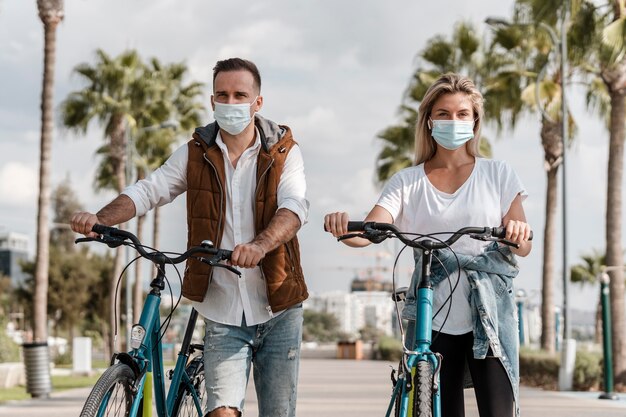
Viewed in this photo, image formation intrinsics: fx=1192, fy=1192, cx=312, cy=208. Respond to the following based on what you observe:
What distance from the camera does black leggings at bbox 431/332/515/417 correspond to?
4773 millimetres

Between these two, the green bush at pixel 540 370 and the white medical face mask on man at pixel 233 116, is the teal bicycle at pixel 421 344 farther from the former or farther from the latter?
the green bush at pixel 540 370

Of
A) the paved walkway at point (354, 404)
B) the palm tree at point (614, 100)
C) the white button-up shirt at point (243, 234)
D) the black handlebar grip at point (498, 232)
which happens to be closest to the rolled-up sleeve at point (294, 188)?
the white button-up shirt at point (243, 234)

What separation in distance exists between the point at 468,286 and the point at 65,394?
54.0 ft

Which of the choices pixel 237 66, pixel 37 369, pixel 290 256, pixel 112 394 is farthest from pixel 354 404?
pixel 112 394

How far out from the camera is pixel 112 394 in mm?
4422

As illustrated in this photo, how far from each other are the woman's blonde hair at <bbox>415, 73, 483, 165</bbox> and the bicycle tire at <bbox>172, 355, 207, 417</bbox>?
1441mm

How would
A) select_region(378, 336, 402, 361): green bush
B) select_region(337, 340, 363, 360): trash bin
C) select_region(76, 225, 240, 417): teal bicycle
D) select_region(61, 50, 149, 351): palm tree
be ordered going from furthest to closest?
select_region(337, 340, 363, 360): trash bin
select_region(378, 336, 402, 361): green bush
select_region(61, 50, 149, 351): palm tree
select_region(76, 225, 240, 417): teal bicycle

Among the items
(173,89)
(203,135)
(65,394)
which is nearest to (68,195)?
(173,89)

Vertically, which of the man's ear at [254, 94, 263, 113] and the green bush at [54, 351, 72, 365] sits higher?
the man's ear at [254, 94, 263, 113]

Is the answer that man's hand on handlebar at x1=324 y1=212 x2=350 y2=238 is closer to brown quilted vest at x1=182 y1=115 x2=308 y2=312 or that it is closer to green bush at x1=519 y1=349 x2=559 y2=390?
brown quilted vest at x1=182 y1=115 x2=308 y2=312

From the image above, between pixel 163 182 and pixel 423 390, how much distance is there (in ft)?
5.09

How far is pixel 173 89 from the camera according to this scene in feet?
145

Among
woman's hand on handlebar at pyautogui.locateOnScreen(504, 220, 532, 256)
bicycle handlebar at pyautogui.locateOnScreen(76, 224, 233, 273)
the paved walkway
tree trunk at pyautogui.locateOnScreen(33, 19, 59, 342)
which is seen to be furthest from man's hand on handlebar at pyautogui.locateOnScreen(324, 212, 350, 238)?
tree trunk at pyautogui.locateOnScreen(33, 19, 59, 342)

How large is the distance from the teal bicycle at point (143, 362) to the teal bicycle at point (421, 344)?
61 centimetres
